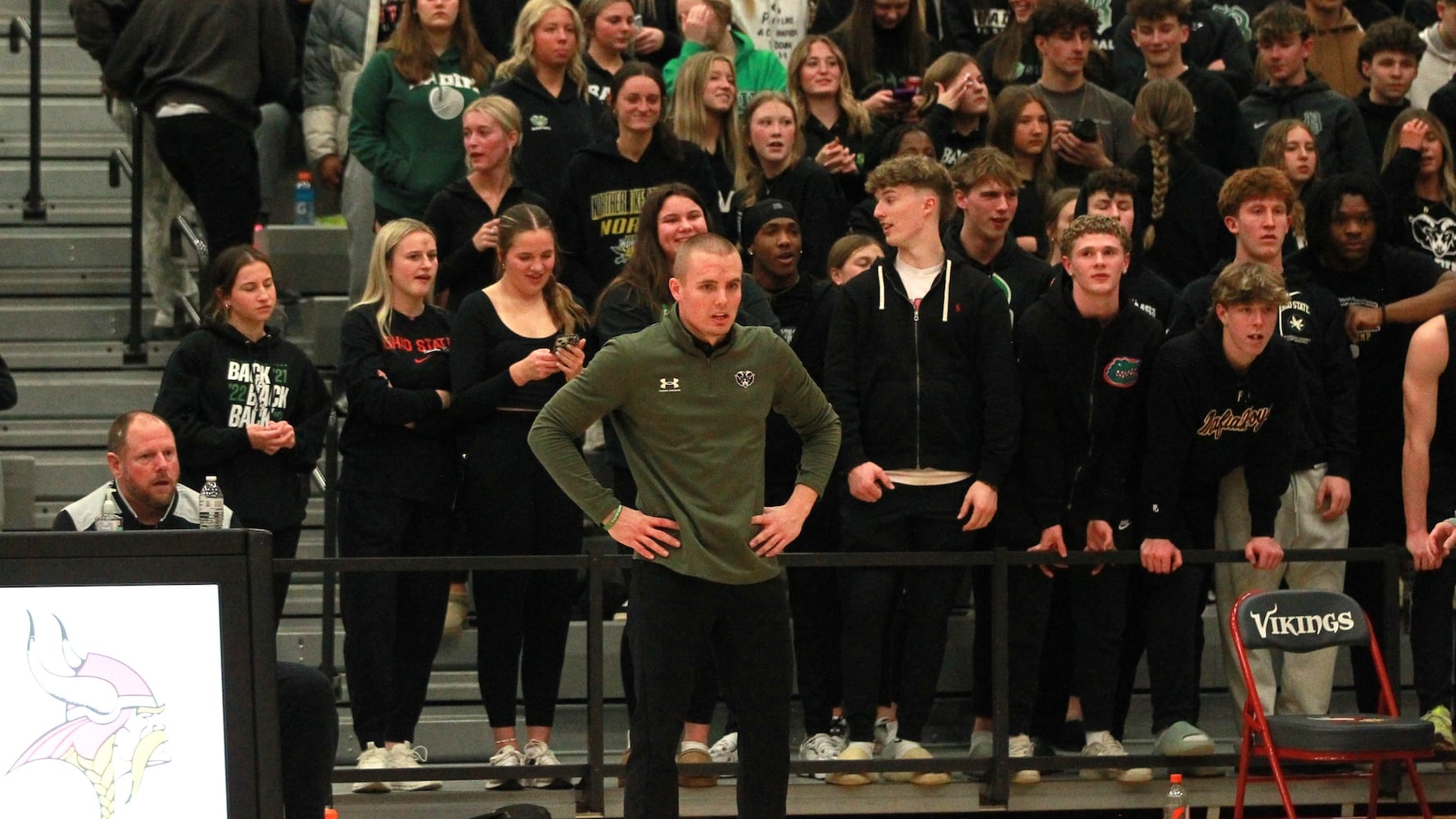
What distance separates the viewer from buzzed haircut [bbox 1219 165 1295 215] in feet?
22.5

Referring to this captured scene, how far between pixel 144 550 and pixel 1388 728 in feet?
14.7

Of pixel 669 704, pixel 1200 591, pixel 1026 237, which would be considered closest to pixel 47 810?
pixel 669 704

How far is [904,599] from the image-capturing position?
6.40 meters

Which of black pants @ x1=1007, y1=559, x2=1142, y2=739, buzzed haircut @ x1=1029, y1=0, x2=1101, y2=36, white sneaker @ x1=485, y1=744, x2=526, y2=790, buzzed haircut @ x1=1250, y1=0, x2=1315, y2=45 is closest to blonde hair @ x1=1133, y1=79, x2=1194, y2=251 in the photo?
buzzed haircut @ x1=1029, y1=0, x2=1101, y2=36

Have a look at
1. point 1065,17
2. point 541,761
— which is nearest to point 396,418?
point 541,761

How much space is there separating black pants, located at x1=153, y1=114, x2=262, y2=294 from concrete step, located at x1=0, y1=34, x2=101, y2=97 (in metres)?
2.08

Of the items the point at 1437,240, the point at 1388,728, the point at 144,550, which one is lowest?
the point at 1388,728

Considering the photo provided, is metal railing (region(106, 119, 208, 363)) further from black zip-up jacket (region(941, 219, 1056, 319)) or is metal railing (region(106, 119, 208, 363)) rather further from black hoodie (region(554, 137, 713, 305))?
black zip-up jacket (region(941, 219, 1056, 319))

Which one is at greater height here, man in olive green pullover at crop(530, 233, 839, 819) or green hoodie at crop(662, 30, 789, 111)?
green hoodie at crop(662, 30, 789, 111)

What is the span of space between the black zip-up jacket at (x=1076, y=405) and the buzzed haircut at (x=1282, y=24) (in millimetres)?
2517

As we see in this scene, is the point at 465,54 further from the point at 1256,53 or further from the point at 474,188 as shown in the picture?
the point at 1256,53

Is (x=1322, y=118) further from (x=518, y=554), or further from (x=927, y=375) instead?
(x=518, y=554)

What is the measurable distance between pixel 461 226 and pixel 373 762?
224 cm

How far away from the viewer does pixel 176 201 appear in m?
8.66
